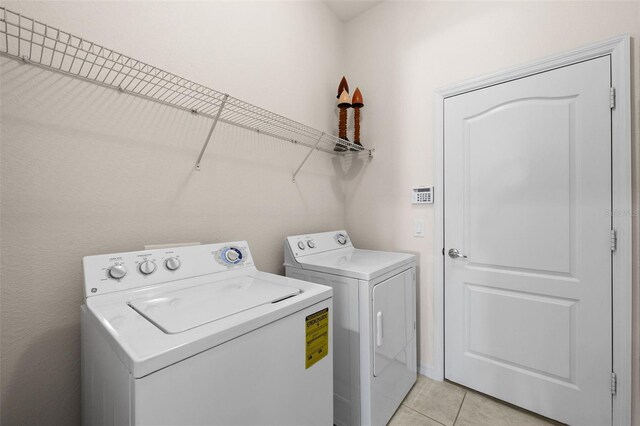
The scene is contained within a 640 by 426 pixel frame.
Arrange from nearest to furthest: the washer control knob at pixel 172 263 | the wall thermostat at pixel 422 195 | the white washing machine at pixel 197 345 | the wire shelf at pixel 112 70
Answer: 1. the white washing machine at pixel 197 345
2. the wire shelf at pixel 112 70
3. the washer control knob at pixel 172 263
4. the wall thermostat at pixel 422 195

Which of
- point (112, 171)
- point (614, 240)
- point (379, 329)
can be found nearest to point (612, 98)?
point (614, 240)

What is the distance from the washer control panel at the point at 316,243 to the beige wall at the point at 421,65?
299mm

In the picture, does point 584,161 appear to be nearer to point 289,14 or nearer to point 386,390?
point 386,390

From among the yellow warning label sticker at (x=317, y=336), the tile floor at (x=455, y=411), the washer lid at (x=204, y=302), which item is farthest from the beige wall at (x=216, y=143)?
the yellow warning label sticker at (x=317, y=336)

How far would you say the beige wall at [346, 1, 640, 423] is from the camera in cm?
153

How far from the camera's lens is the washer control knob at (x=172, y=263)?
1.19 meters

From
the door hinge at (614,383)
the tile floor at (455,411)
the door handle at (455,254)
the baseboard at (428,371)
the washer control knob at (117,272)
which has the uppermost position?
the washer control knob at (117,272)

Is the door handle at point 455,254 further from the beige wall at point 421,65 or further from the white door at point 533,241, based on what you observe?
the beige wall at point 421,65

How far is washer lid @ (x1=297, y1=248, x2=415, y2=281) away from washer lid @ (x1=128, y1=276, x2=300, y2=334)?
426 millimetres

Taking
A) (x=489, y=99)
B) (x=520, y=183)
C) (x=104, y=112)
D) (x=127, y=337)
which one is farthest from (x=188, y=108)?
(x=520, y=183)

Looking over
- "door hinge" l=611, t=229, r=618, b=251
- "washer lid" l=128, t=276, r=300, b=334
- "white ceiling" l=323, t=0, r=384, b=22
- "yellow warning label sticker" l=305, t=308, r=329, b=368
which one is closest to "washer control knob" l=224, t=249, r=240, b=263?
"washer lid" l=128, t=276, r=300, b=334

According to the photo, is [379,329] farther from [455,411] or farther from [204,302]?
[204,302]

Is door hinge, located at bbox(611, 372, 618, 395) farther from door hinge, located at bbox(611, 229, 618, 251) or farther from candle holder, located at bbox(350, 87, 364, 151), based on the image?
candle holder, located at bbox(350, 87, 364, 151)

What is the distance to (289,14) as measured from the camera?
6.58ft
